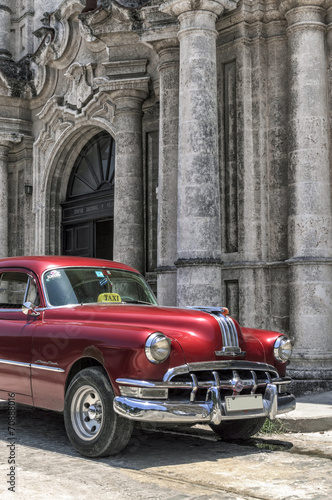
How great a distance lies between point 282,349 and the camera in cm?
610

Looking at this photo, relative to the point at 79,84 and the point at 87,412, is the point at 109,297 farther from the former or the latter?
the point at 79,84

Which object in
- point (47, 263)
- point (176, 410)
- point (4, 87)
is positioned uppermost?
point (4, 87)

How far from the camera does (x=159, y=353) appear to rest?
5.20 meters

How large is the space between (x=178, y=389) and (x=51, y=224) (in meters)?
11.3

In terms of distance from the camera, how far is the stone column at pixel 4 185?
16.7 meters

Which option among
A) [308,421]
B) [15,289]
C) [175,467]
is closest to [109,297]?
[15,289]

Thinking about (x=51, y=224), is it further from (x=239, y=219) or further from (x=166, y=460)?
(x=166, y=460)

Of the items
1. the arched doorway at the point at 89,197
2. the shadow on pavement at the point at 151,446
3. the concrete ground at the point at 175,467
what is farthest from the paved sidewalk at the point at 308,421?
the arched doorway at the point at 89,197

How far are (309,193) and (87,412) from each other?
17.8ft

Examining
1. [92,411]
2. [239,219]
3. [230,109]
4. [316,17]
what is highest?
[316,17]

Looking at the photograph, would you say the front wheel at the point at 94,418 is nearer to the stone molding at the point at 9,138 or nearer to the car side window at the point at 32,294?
the car side window at the point at 32,294

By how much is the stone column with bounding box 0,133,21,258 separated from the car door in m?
10.2

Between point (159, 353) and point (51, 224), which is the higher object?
point (51, 224)

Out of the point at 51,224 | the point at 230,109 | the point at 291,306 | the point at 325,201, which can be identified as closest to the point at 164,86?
the point at 230,109
